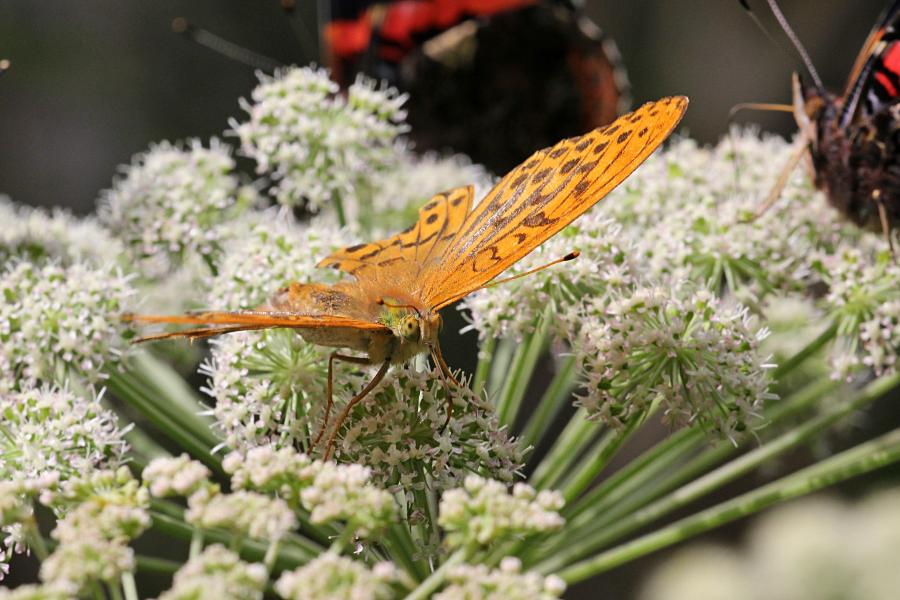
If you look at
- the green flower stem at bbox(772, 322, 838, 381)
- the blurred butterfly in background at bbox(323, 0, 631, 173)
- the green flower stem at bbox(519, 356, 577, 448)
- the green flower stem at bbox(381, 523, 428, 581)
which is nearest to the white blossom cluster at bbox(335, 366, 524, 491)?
the green flower stem at bbox(381, 523, 428, 581)

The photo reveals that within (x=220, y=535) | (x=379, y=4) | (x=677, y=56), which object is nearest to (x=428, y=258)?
(x=220, y=535)

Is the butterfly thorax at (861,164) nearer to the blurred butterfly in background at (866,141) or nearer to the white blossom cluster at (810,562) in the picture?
the blurred butterfly in background at (866,141)

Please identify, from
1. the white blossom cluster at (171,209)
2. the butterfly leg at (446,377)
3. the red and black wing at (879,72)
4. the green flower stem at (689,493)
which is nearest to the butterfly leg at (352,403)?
the butterfly leg at (446,377)

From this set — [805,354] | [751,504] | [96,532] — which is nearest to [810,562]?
[751,504]

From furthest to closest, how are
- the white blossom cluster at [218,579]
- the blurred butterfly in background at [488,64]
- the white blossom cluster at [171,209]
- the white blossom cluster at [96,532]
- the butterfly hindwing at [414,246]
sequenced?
the blurred butterfly in background at [488,64], the white blossom cluster at [171,209], the butterfly hindwing at [414,246], the white blossom cluster at [96,532], the white blossom cluster at [218,579]

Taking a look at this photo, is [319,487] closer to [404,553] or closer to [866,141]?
[404,553]

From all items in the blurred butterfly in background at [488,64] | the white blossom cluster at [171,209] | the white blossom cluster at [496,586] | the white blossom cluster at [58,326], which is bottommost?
the white blossom cluster at [496,586]

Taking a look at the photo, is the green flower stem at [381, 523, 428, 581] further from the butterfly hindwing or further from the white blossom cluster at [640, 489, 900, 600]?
the white blossom cluster at [640, 489, 900, 600]
